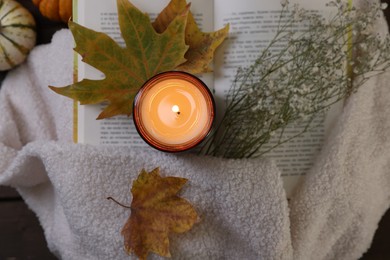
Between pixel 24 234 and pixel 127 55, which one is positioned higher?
pixel 127 55

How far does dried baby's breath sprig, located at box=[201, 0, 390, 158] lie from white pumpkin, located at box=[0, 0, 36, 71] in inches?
15.6

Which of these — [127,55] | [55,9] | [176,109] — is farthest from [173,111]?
[55,9]

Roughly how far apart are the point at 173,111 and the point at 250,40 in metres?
0.19

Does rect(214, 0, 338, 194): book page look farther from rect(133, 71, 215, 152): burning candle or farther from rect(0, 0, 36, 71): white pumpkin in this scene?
rect(0, 0, 36, 71): white pumpkin

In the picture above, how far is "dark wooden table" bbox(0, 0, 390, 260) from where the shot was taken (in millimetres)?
862

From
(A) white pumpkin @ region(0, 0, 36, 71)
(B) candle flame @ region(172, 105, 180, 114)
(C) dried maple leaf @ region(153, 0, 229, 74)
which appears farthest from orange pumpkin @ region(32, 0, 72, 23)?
(B) candle flame @ region(172, 105, 180, 114)

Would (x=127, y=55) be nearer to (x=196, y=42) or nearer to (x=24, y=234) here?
(x=196, y=42)

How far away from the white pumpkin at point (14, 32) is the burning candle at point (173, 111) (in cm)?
29

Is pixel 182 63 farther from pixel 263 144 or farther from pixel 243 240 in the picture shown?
pixel 243 240

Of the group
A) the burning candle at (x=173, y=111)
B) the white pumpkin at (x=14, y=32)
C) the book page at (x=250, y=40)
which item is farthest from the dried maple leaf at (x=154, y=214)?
the white pumpkin at (x=14, y=32)

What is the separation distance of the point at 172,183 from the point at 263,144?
18 cm

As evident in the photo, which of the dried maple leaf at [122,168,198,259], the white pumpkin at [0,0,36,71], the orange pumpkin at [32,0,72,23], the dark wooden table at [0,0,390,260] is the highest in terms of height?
the orange pumpkin at [32,0,72,23]

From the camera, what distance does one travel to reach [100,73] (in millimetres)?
770

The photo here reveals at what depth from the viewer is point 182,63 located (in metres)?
0.75
